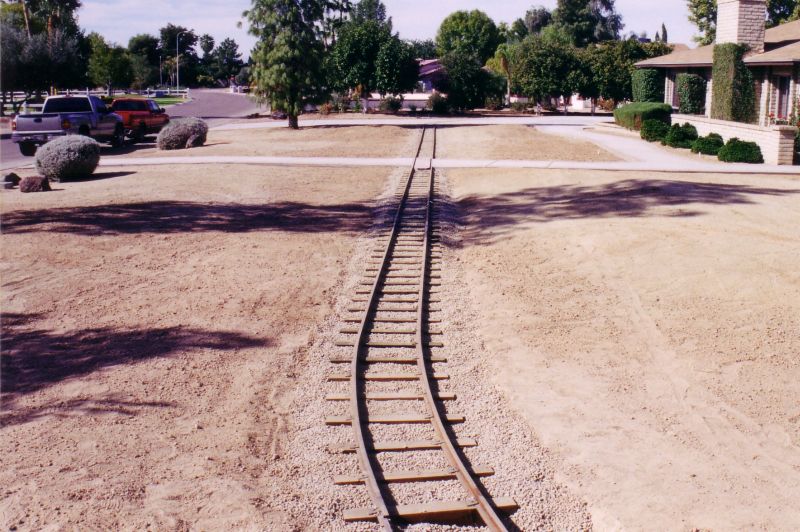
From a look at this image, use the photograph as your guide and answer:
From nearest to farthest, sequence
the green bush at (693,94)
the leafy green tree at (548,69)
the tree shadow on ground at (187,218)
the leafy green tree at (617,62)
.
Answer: the tree shadow on ground at (187,218)
the green bush at (693,94)
the leafy green tree at (617,62)
the leafy green tree at (548,69)

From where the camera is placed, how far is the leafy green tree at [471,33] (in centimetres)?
12119

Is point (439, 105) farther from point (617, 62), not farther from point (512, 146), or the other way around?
point (512, 146)

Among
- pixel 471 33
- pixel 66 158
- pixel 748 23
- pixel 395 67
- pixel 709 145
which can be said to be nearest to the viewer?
pixel 66 158

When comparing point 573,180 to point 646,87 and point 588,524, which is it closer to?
point 588,524

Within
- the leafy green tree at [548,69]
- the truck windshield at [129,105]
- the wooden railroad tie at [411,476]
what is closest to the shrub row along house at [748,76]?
the leafy green tree at [548,69]

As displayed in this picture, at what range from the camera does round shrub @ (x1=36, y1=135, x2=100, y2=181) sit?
2312 centimetres

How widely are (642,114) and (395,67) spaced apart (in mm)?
25378

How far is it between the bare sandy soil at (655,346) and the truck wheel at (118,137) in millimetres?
21323

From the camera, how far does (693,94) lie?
41438mm

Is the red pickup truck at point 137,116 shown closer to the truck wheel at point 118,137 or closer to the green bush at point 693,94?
the truck wheel at point 118,137

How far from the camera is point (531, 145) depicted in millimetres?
35969

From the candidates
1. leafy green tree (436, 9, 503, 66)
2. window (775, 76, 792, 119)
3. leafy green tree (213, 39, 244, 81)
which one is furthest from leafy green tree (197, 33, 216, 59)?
window (775, 76, 792, 119)

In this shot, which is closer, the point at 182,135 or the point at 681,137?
the point at 681,137

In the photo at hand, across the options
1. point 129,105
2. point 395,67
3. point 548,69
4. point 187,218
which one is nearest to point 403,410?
point 187,218
